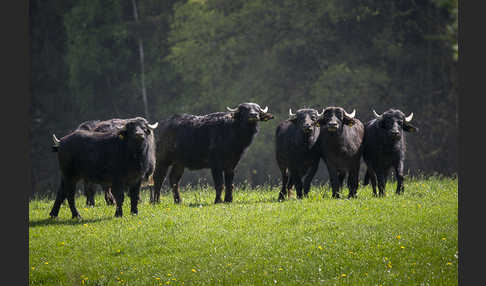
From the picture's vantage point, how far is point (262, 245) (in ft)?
43.9

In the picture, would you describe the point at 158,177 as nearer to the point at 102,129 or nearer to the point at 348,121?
the point at 102,129

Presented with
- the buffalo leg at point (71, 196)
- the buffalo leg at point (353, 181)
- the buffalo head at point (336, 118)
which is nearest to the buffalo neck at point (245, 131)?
the buffalo head at point (336, 118)

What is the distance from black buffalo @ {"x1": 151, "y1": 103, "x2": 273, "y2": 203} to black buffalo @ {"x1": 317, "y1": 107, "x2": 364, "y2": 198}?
1.78 meters

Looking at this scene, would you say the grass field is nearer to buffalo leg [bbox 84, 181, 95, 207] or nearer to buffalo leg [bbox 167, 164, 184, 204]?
buffalo leg [bbox 84, 181, 95, 207]

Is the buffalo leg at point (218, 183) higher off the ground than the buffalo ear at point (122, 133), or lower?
lower

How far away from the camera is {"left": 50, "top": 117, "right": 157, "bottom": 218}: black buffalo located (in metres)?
16.1

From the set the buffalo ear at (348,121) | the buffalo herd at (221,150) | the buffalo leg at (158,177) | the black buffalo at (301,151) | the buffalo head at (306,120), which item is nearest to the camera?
the buffalo herd at (221,150)

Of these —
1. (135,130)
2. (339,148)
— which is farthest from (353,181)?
(135,130)

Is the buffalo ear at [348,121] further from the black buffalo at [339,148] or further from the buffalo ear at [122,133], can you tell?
the buffalo ear at [122,133]

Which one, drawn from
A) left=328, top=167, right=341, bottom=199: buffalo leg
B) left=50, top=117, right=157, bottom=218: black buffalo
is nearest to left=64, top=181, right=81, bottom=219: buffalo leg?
left=50, top=117, right=157, bottom=218: black buffalo

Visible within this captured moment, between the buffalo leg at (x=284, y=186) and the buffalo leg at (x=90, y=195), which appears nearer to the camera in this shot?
the buffalo leg at (x=284, y=186)

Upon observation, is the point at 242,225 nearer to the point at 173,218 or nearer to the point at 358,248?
the point at 173,218

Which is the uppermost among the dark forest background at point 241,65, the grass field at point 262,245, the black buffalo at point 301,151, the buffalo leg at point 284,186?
the dark forest background at point 241,65

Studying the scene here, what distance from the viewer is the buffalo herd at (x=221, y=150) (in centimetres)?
1622
